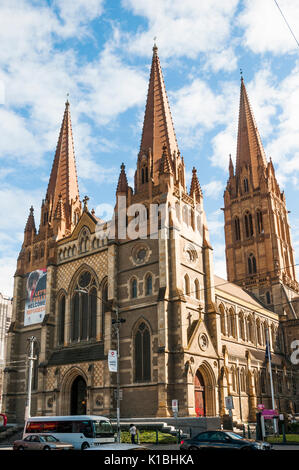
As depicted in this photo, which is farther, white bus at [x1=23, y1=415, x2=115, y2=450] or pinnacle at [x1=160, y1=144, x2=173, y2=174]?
pinnacle at [x1=160, y1=144, x2=173, y2=174]

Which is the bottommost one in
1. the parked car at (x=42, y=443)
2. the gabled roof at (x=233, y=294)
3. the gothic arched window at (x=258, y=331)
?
the parked car at (x=42, y=443)

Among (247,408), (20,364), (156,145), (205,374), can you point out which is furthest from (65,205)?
(247,408)

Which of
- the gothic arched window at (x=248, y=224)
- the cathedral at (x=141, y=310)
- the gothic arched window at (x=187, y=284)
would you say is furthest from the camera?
the gothic arched window at (x=248, y=224)

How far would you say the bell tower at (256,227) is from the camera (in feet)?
200

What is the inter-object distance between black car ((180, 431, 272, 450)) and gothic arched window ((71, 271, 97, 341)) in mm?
21462

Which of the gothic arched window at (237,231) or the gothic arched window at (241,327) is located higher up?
the gothic arched window at (237,231)

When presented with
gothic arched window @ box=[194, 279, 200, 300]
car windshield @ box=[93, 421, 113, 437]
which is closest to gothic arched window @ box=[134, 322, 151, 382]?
gothic arched window @ box=[194, 279, 200, 300]

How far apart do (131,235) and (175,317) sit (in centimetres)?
798

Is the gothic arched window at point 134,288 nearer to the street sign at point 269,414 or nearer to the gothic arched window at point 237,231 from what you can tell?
the street sign at point 269,414

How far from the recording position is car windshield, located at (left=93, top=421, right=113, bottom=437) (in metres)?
22.5

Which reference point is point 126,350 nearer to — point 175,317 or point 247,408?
point 175,317

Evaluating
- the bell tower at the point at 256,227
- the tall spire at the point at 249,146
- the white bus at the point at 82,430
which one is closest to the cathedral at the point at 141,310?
the white bus at the point at 82,430

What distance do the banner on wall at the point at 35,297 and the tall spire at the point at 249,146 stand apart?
1423 inches

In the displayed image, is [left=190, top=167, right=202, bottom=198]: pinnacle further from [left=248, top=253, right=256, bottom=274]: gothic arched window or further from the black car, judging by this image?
the black car
